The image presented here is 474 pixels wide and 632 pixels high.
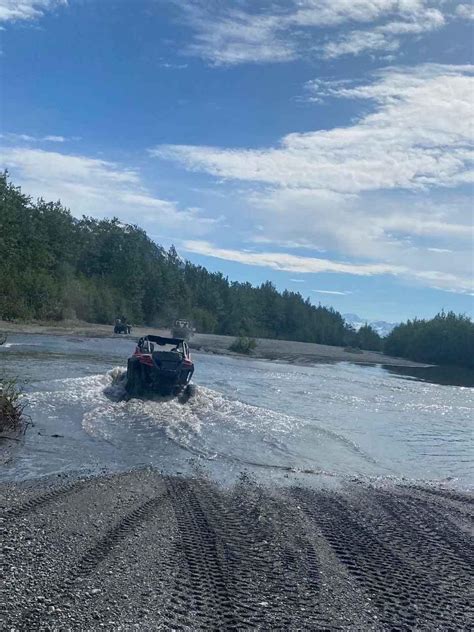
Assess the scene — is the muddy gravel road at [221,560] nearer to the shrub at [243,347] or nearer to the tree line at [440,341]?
the shrub at [243,347]

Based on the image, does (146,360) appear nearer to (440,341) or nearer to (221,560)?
(221,560)

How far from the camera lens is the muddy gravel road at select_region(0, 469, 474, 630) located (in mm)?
5844

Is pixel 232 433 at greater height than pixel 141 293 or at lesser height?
lesser

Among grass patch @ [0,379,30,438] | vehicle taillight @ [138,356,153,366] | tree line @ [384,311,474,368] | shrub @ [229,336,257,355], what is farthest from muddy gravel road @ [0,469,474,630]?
tree line @ [384,311,474,368]

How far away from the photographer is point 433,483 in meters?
14.6

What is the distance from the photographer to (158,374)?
71.6 feet

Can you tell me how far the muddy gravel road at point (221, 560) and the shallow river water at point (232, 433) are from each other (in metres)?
2.31

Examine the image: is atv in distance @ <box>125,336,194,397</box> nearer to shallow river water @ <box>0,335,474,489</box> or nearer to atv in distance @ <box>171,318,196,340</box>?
shallow river water @ <box>0,335,474,489</box>

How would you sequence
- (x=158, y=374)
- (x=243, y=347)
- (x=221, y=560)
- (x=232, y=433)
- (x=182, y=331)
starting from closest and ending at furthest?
(x=221, y=560), (x=232, y=433), (x=158, y=374), (x=243, y=347), (x=182, y=331)

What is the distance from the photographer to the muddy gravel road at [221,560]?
584 cm

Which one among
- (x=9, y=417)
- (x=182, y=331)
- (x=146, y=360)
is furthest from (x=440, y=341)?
(x=9, y=417)

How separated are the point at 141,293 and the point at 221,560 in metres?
99.3

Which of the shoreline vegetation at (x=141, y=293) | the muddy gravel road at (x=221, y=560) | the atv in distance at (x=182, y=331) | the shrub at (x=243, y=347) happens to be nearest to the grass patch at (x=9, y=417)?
the muddy gravel road at (x=221, y=560)

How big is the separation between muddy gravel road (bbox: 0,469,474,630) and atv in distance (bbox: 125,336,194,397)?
10610mm
